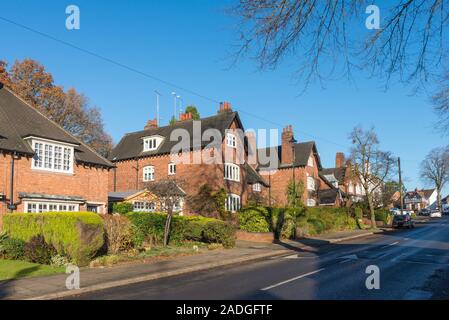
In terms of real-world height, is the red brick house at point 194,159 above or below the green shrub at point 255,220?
above

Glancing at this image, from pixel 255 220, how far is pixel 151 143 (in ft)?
45.8

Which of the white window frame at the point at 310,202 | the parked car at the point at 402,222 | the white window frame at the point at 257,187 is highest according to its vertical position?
the white window frame at the point at 257,187

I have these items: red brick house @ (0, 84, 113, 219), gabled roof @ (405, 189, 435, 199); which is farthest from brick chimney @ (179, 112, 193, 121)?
gabled roof @ (405, 189, 435, 199)

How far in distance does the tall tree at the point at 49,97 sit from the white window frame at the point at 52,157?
23.8 m

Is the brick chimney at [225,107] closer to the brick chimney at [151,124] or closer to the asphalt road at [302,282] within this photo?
the brick chimney at [151,124]

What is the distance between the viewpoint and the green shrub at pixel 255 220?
2947 centimetres

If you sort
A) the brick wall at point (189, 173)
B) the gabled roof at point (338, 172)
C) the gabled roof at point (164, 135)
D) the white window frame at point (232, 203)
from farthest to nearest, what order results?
1. the gabled roof at point (338, 172)
2. the gabled roof at point (164, 135)
3. the white window frame at point (232, 203)
4. the brick wall at point (189, 173)

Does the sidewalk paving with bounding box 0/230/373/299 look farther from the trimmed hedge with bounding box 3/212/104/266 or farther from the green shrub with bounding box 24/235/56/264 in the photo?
the green shrub with bounding box 24/235/56/264

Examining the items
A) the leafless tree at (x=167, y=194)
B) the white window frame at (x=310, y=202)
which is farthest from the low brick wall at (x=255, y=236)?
the white window frame at (x=310, y=202)

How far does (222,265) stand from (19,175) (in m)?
11.6

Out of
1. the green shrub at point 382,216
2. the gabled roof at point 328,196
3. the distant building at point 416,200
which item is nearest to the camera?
the green shrub at point 382,216

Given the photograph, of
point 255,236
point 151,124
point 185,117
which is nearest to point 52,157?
point 255,236

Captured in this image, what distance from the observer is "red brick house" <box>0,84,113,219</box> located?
21.0m

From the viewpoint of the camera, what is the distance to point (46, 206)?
2258 cm
